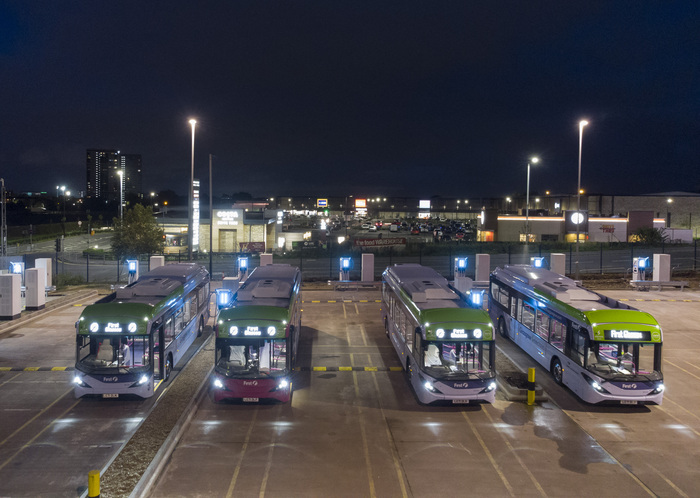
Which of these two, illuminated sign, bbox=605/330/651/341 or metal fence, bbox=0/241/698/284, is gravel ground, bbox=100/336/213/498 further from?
metal fence, bbox=0/241/698/284

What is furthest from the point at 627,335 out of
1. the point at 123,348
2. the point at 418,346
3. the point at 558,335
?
the point at 123,348

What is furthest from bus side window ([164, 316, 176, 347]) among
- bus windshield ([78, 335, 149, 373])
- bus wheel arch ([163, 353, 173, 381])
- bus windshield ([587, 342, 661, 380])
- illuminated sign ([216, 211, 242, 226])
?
illuminated sign ([216, 211, 242, 226])

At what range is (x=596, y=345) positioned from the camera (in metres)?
14.5

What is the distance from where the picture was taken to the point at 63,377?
55.7ft

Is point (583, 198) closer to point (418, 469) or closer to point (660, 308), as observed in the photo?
point (660, 308)

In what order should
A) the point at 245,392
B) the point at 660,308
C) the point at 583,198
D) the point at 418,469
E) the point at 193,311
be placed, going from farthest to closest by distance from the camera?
the point at 583,198 → the point at 660,308 → the point at 193,311 → the point at 245,392 → the point at 418,469

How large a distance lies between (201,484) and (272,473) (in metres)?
1.34

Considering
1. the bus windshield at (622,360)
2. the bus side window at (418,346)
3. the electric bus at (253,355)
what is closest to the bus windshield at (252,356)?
the electric bus at (253,355)

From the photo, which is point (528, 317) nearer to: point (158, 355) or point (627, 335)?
point (627, 335)

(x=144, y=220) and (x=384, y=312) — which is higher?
(x=144, y=220)

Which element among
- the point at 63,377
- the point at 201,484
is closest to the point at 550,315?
the point at 201,484

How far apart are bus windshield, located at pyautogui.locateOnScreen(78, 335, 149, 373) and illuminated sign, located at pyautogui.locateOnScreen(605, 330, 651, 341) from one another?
11980mm

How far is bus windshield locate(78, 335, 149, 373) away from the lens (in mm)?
14195

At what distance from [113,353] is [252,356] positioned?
12.2ft
